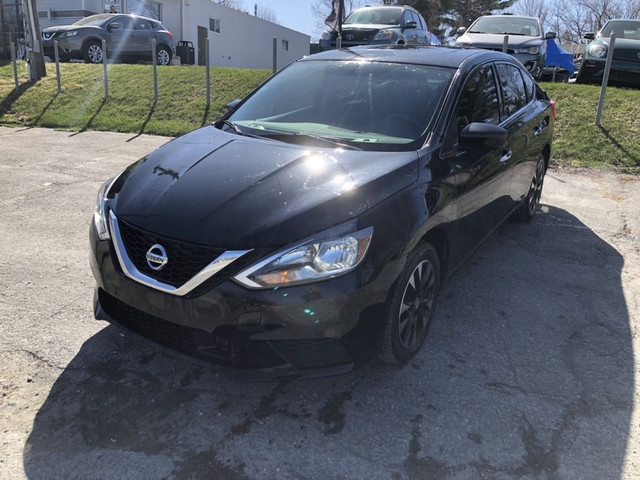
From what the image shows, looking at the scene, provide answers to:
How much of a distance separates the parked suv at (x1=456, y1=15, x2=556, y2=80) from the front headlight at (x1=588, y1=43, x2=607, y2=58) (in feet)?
3.09

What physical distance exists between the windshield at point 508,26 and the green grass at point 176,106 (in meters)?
1.83

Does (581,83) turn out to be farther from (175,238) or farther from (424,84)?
(175,238)

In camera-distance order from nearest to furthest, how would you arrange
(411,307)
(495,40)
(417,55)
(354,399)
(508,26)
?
(354,399) → (411,307) → (417,55) → (495,40) → (508,26)

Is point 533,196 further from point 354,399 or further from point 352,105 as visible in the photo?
point 354,399

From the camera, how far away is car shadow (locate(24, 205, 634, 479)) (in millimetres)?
2342

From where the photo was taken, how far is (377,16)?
577 inches

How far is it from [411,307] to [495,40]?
1024 centimetres

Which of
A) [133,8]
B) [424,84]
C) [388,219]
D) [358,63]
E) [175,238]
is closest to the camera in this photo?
[175,238]

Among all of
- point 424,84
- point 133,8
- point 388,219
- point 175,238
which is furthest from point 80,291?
point 133,8

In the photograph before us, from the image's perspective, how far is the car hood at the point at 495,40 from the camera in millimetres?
11445

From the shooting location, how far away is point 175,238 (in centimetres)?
249

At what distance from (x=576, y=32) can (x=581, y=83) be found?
2098 inches

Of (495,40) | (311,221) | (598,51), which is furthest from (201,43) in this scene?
(311,221)

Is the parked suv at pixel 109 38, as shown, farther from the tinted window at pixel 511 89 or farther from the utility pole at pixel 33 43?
the tinted window at pixel 511 89
